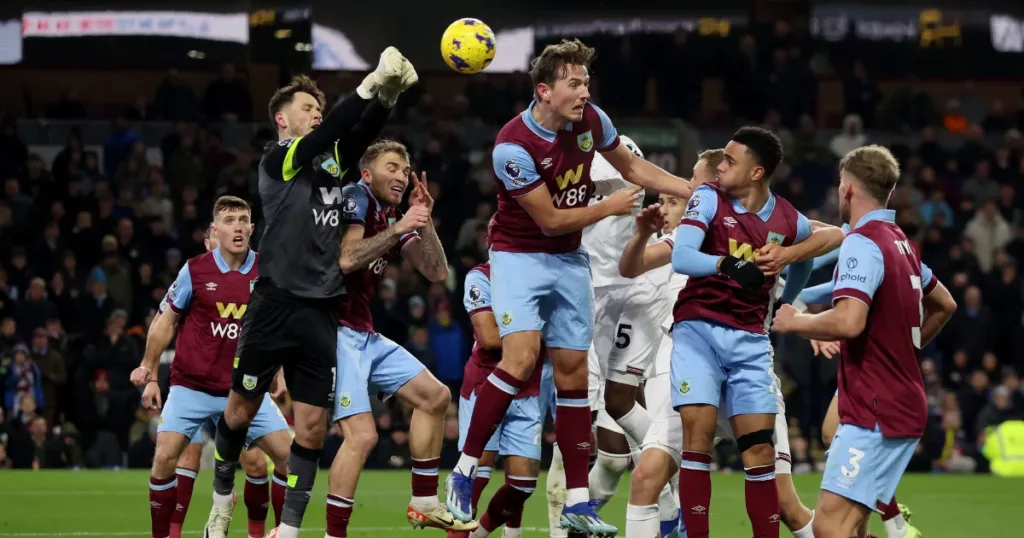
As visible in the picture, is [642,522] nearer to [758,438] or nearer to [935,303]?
[758,438]

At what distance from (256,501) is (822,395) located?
10.3m

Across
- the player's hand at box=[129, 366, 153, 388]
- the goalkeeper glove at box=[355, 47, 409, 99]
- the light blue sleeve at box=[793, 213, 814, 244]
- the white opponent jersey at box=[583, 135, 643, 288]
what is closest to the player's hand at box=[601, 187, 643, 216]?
the light blue sleeve at box=[793, 213, 814, 244]

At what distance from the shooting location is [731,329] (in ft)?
23.1

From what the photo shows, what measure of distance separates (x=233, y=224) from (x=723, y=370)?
3784mm

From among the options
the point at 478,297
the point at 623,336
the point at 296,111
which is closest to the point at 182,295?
the point at 296,111

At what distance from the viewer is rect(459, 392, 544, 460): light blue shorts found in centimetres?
823

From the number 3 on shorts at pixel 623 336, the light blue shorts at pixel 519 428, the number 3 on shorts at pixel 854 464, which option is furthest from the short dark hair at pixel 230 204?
the number 3 on shorts at pixel 854 464

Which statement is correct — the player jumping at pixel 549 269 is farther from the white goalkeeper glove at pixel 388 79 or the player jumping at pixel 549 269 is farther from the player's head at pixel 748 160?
the player's head at pixel 748 160

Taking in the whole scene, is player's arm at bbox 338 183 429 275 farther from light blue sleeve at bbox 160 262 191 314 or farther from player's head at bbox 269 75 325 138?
light blue sleeve at bbox 160 262 191 314

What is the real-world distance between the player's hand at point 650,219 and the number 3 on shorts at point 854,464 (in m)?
1.71

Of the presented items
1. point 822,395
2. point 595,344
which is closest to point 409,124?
point 822,395

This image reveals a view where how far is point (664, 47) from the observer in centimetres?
2288

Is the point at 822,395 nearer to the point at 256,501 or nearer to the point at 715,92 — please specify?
the point at 715,92

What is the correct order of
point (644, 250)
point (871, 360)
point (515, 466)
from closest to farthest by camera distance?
point (871, 360), point (644, 250), point (515, 466)
